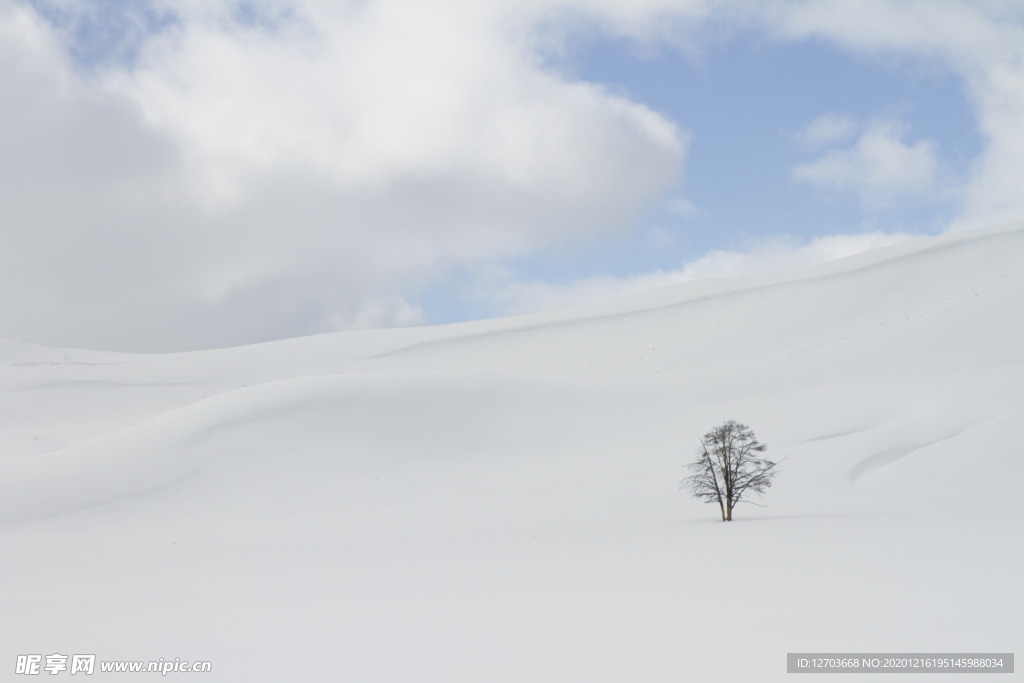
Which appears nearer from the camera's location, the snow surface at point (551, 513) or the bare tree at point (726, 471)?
the snow surface at point (551, 513)

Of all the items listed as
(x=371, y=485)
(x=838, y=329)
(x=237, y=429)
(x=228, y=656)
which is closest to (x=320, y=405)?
(x=237, y=429)

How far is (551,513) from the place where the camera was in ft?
54.7

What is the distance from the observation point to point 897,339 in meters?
28.0

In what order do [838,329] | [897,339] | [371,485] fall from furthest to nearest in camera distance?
1. [838,329]
2. [897,339]
3. [371,485]

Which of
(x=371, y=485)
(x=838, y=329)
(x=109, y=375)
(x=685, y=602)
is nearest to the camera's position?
(x=685, y=602)

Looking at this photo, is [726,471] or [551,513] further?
[551,513]

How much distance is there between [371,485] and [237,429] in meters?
5.13

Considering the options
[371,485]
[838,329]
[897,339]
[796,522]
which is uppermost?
[838,329]

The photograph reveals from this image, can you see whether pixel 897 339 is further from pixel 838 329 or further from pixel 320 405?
pixel 320 405

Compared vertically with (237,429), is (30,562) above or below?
below

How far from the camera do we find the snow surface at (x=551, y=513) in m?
7.12

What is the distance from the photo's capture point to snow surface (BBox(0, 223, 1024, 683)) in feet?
23.4

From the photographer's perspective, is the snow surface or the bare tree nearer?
the snow surface

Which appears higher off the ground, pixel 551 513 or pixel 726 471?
pixel 726 471
